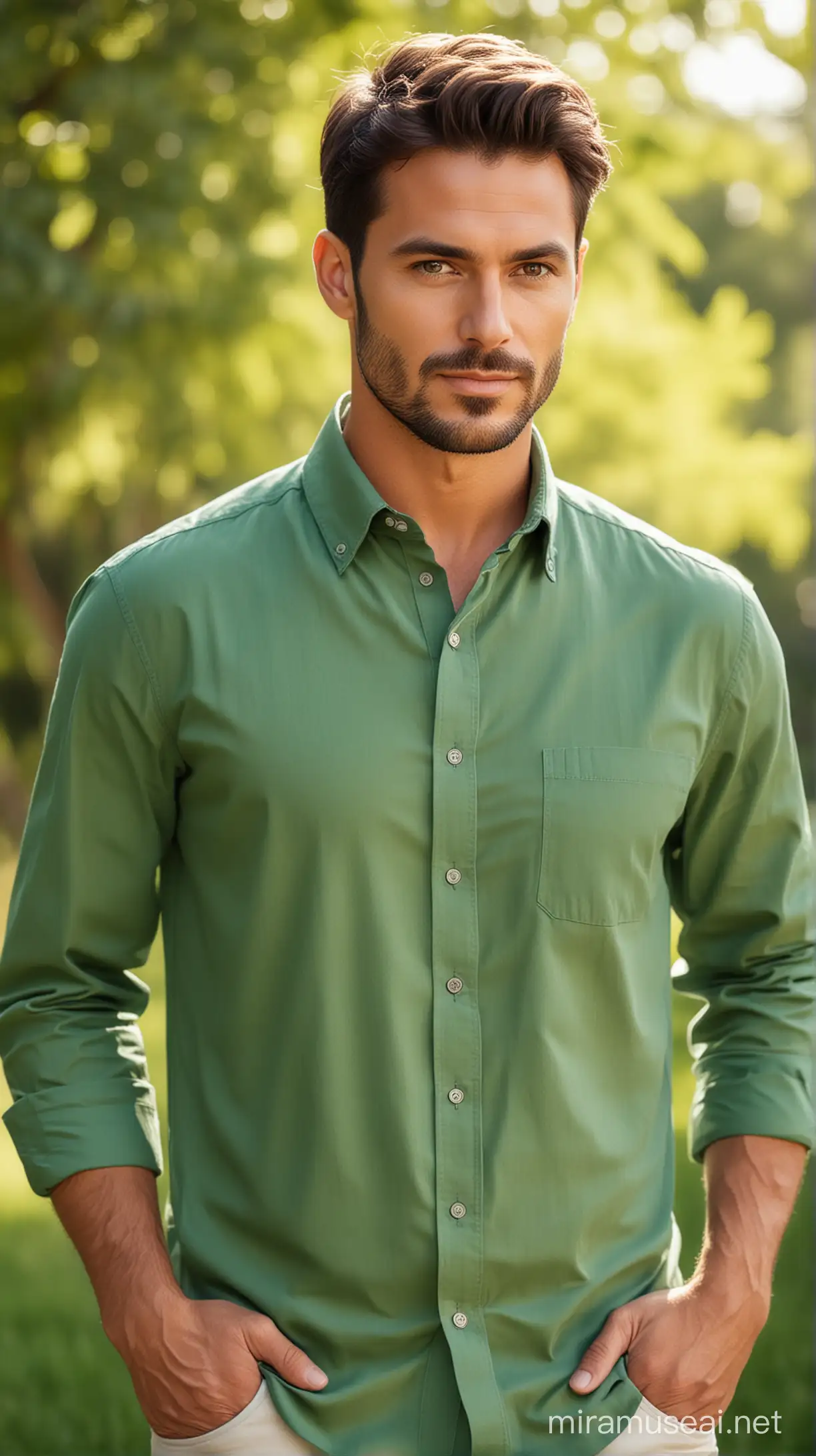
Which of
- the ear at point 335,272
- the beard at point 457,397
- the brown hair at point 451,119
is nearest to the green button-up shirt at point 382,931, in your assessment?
the beard at point 457,397

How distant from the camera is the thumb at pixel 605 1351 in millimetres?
1901

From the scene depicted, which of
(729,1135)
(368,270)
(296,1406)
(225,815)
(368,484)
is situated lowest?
(296,1406)

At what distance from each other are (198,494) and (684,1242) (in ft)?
24.1

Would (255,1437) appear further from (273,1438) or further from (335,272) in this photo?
(335,272)

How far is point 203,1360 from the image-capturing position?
1.85m

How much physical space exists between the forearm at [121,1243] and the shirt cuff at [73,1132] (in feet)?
0.06

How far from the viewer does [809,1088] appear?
2162 millimetres

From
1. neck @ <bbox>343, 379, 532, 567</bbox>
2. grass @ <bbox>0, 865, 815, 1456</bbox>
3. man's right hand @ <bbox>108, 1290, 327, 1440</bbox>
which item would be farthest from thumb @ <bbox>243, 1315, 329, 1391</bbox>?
grass @ <bbox>0, 865, 815, 1456</bbox>

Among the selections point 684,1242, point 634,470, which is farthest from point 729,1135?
point 634,470

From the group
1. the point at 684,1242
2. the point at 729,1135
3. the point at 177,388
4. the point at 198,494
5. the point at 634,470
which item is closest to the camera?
the point at 729,1135

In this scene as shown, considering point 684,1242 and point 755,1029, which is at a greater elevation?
point 755,1029

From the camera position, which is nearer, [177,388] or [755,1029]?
[755,1029]

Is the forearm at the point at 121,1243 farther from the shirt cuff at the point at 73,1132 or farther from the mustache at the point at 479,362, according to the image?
the mustache at the point at 479,362

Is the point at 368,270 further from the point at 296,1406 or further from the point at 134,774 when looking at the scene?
the point at 296,1406
